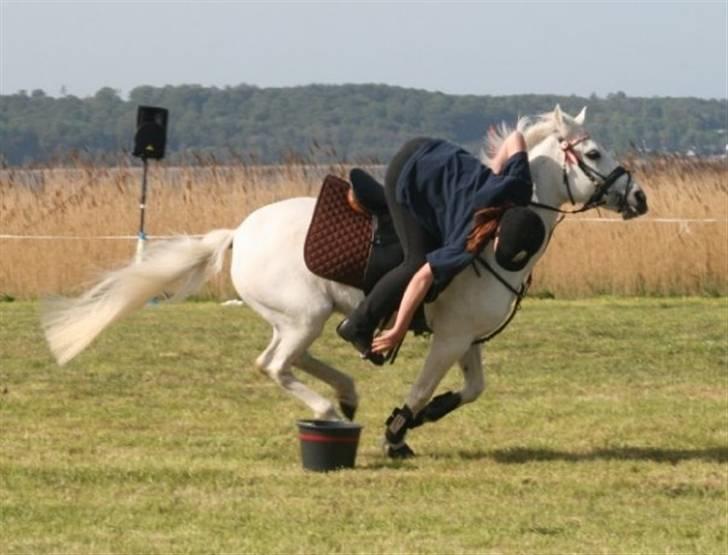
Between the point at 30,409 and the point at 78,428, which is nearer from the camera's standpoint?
the point at 78,428

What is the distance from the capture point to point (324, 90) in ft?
279

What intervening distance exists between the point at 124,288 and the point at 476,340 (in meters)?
2.01

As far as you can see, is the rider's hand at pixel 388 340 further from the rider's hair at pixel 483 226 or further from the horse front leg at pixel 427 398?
the rider's hair at pixel 483 226

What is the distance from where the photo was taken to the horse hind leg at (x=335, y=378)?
11.1 m

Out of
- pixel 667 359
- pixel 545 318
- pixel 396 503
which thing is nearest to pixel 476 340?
pixel 396 503

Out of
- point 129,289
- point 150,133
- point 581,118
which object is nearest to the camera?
point 581,118

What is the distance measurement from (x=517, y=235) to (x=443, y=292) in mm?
557

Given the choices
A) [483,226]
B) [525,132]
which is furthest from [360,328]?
[525,132]

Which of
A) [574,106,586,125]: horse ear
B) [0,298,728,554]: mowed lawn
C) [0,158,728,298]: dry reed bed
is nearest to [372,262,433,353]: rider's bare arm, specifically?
[0,298,728,554]: mowed lawn

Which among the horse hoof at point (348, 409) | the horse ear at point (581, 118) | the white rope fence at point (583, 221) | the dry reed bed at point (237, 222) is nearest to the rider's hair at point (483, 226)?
the horse ear at point (581, 118)

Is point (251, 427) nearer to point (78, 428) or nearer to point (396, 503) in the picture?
point (78, 428)

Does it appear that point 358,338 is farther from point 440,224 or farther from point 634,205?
point 634,205

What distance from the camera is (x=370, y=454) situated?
1091 cm

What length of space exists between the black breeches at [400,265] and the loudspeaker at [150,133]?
1302 cm
